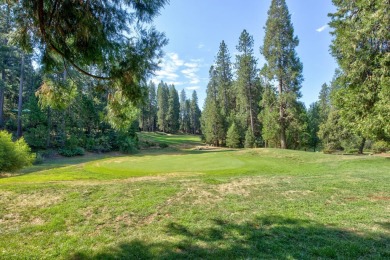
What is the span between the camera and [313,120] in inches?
1601

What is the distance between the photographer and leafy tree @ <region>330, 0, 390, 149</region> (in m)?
5.95

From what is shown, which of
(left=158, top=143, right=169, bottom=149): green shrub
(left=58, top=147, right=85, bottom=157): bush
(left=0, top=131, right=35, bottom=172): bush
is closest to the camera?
(left=0, top=131, right=35, bottom=172): bush

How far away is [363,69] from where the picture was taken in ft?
23.2

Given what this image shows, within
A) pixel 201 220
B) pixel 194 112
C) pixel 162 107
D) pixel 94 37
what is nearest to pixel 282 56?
pixel 201 220

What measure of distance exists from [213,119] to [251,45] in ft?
42.6

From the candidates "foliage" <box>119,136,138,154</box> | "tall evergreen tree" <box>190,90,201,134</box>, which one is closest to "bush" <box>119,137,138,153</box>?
"foliage" <box>119,136,138,154</box>

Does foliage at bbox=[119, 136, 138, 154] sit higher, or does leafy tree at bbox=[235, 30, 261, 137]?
leafy tree at bbox=[235, 30, 261, 137]

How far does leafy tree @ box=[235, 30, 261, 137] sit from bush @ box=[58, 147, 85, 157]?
2300 centimetres

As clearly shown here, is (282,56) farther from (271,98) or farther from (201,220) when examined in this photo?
(201,220)

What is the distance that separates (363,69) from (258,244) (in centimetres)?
640

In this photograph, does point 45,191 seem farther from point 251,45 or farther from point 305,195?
point 251,45

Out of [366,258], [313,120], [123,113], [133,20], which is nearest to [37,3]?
[133,20]

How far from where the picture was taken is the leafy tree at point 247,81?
104ft

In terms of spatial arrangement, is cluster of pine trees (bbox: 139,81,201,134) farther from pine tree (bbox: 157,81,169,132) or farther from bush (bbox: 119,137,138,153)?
bush (bbox: 119,137,138,153)
